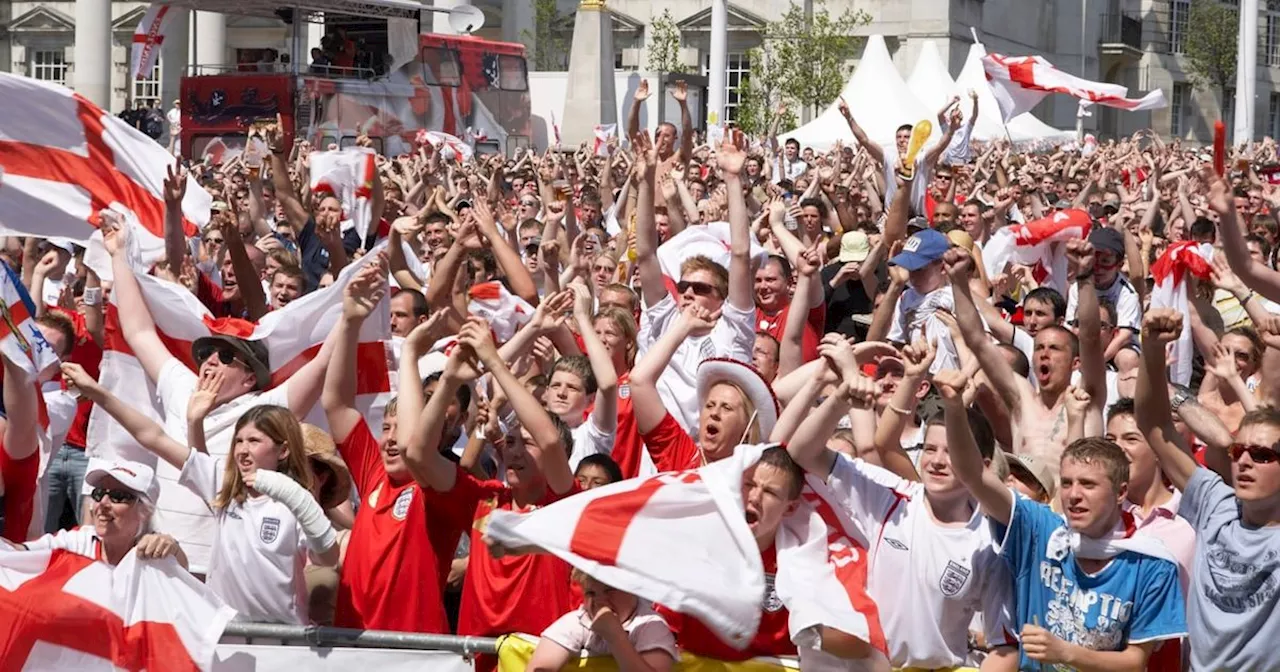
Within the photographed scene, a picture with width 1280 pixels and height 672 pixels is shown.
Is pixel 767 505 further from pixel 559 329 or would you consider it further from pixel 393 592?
pixel 559 329

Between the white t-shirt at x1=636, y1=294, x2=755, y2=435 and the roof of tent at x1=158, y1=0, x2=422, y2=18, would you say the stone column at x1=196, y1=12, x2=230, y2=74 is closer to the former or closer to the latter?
the roof of tent at x1=158, y1=0, x2=422, y2=18

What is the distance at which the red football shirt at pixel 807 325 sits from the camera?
9.00 metres

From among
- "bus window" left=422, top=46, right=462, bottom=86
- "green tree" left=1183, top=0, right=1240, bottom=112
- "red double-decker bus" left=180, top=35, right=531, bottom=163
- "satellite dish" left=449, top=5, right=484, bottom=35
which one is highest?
"green tree" left=1183, top=0, right=1240, bottom=112

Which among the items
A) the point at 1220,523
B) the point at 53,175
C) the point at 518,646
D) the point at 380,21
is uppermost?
the point at 380,21

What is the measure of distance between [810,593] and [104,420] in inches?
137

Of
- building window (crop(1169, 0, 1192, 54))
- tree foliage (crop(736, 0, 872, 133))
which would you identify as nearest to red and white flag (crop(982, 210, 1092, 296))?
tree foliage (crop(736, 0, 872, 133))

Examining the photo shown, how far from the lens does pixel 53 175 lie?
9430 millimetres

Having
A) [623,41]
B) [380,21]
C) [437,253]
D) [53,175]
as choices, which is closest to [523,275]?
[437,253]

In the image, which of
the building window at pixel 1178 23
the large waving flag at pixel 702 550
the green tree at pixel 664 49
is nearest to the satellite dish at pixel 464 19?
the green tree at pixel 664 49

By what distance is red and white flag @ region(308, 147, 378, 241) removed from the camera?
41.2ft

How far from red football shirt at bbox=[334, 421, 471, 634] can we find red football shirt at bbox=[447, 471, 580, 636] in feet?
0.44

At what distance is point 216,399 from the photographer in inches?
285

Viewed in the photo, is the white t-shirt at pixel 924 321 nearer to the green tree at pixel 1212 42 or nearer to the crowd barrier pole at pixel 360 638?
the crowd barrier pole at pixel 360 638

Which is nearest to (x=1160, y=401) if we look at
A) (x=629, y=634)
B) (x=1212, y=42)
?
(x=629, y=634)
